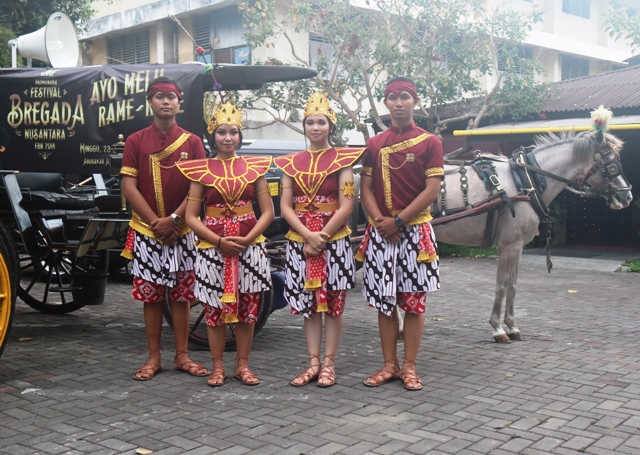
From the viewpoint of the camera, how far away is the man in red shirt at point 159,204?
508 centimetres

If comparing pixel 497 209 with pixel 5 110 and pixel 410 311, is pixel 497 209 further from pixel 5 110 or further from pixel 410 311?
pixel 5 110

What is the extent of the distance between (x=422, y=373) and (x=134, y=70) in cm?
333

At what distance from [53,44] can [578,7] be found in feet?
71.8

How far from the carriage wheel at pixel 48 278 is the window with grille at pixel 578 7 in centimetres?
2076

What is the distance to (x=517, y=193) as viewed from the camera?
21.8 feet

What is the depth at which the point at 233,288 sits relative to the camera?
488 centimetres

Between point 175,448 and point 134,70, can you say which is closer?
point 175,448

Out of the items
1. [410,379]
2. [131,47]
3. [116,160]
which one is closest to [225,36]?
[131,47]

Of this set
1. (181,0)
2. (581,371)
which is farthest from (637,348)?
(181,0)

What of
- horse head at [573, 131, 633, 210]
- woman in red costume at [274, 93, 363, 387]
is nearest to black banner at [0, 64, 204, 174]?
woman in red costume at [274, 93, 363, 387]

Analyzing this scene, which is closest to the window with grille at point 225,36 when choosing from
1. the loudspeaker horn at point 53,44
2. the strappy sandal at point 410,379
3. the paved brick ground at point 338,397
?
the loudspeaker horn at point 53,44

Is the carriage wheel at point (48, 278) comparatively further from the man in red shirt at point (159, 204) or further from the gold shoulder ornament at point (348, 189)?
the gold shoulder ornament at point (348, 189)

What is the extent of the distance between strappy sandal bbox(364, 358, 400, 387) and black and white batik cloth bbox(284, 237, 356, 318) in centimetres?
61

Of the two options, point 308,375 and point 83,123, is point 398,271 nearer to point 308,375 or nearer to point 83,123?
point 308,375
